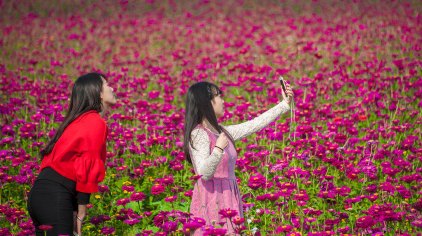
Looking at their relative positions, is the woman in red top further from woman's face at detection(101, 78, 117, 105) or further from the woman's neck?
the woman's neck

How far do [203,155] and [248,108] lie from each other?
10.3 feet

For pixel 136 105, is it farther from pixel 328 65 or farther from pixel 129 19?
pixel 129 19

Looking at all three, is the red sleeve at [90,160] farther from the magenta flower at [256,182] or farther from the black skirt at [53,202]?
the magenta flower at [256,182]

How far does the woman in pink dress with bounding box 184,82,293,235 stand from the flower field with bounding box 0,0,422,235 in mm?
156

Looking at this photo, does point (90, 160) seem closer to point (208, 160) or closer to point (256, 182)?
point (208, 160)

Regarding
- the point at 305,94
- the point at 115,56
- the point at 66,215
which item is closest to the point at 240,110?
the point at 305,94

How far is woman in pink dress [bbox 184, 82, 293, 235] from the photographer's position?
360 centimetres

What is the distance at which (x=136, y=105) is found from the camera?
6.32 meters

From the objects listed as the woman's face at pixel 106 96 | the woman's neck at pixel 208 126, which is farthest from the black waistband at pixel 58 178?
the woman's neck at pixel 208 126

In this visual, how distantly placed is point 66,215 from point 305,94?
13.5 ft

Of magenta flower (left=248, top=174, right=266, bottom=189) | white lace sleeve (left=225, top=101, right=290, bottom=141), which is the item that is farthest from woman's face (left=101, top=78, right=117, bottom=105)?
magenta flower (left=248, top=174, right=266, bottom=189)

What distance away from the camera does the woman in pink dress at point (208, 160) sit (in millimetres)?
3596

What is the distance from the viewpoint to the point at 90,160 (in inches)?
128

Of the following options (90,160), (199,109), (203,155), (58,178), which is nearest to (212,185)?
(203,155)
